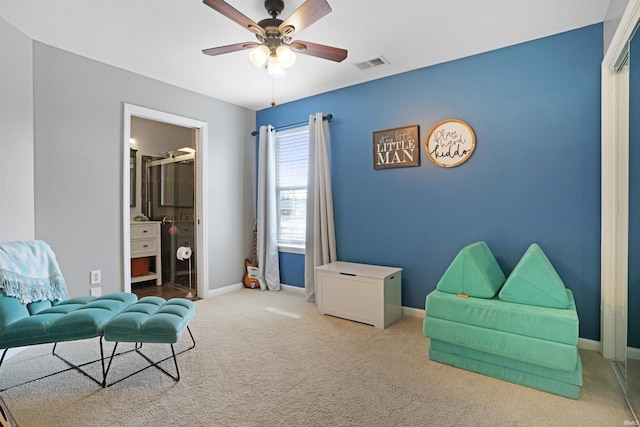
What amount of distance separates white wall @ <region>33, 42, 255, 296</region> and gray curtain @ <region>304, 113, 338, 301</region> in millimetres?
1549

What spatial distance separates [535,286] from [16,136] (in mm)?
3992

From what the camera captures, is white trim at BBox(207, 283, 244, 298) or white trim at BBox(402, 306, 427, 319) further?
white trim at BBox(207, 283, 244, 298)

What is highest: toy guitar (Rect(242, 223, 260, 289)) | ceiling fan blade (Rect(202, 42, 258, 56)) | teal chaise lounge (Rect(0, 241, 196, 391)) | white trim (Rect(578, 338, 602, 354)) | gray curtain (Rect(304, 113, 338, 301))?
ceiling fan blade (Rect(202, 42, 258, 56))

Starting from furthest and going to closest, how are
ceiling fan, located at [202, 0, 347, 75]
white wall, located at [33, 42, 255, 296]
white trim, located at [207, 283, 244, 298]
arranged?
white trim, located at [207, 283, 244, 298], white wall, located at [33, 42, 255, 296], ceiling fan, located at [202, 0, 347, 75]

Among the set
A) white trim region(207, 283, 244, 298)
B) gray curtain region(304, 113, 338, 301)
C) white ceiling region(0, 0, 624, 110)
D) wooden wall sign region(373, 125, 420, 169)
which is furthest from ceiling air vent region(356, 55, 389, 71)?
white trim region(207, 283, 244, 298)

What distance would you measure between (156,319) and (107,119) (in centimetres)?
225

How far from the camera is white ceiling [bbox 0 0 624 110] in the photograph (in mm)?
2291

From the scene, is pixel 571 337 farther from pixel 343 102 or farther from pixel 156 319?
pixel 343 102

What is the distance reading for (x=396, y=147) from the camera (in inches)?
135

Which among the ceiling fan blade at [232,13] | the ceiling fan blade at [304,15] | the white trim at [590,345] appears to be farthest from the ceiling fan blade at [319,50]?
the white trim at [590,345]

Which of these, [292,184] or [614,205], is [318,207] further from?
[614,205]

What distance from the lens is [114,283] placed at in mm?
3277

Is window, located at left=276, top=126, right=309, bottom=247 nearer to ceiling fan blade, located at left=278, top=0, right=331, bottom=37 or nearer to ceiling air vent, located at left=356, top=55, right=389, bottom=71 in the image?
ceiling air vent, located at left=356, top=55, right=389, bottom=71

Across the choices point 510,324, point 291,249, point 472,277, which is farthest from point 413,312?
point 291,249
